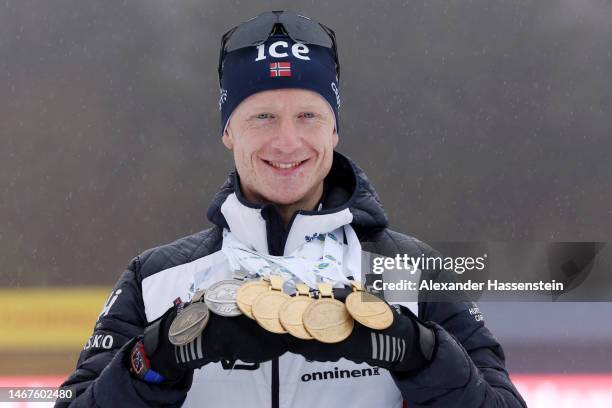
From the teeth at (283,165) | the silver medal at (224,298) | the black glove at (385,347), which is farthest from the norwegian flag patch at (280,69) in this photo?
the black glove at (385,347)

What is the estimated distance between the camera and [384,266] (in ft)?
7.47

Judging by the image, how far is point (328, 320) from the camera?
61.8 inches

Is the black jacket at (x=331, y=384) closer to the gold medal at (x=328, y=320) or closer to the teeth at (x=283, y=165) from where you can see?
the teeth at (x=283, y=165)

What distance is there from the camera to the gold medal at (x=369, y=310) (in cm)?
158

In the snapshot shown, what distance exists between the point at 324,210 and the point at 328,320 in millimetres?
739

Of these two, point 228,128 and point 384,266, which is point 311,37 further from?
point 384,266

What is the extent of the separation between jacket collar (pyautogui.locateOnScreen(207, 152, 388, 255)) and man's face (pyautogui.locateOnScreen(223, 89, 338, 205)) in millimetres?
81

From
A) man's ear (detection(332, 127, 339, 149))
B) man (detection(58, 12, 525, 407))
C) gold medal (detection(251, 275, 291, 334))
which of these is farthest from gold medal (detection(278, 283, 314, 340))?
man's ear (detection(332, 127, 339, 149))

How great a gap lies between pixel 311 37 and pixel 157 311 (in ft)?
3.76

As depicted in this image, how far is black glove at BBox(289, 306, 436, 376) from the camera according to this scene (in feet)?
5.26

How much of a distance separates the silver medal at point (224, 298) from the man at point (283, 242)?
0.23m

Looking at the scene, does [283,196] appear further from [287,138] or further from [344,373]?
[344,373]

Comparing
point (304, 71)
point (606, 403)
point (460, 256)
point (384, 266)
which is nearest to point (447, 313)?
point (384, 266)

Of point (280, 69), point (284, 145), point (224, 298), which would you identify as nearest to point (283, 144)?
point (284, 145)
